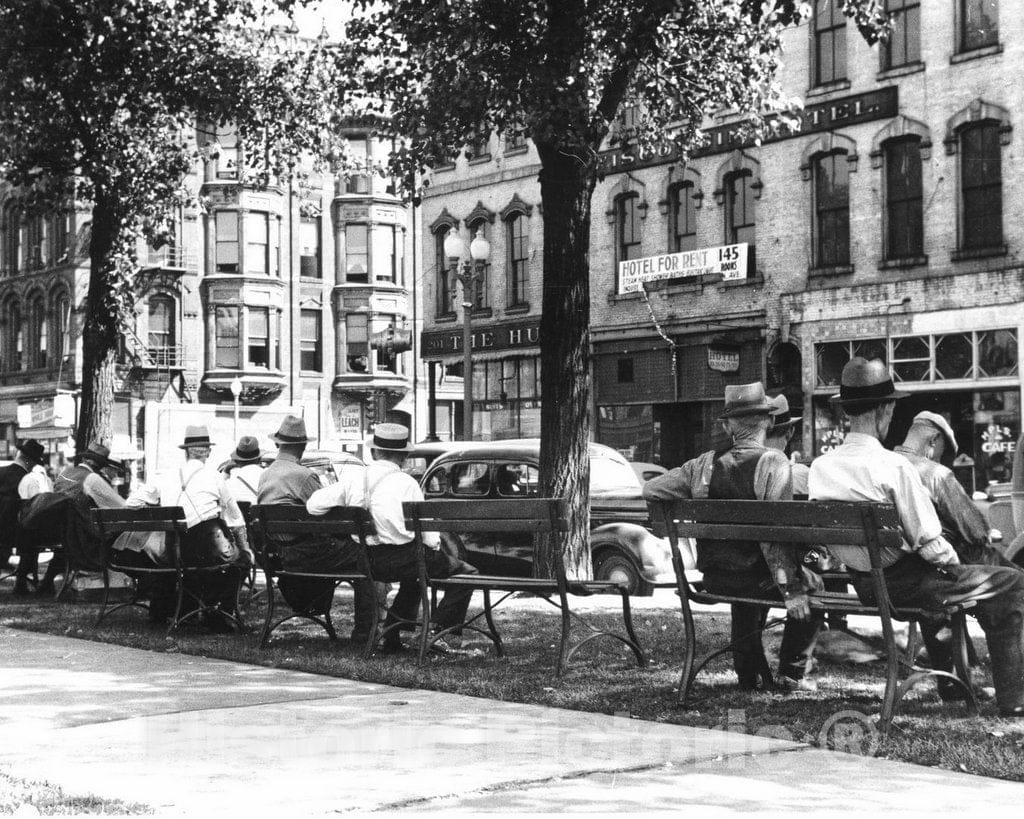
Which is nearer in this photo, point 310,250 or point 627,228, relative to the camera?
point 627,228

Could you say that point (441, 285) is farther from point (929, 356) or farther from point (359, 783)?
point (359, 783)

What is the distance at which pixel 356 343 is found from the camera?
61375 mm

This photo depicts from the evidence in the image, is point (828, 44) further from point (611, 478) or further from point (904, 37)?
point (611, 478)

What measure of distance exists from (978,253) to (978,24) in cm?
416

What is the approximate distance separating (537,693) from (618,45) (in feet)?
25.8

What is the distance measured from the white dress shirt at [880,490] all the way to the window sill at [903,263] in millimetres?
21298

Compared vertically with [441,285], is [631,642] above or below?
below

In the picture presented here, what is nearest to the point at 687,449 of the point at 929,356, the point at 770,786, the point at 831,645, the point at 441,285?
the point at 929,356

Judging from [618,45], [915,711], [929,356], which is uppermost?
[618,45]

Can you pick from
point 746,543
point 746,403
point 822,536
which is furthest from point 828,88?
point 822,536

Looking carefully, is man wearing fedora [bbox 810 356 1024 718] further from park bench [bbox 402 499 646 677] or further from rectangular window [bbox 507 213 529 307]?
rectangular window [bbox 507 213 529 307]

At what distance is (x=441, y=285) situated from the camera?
38.2 metres

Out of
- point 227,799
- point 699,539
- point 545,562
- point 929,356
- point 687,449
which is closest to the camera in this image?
point 227,799

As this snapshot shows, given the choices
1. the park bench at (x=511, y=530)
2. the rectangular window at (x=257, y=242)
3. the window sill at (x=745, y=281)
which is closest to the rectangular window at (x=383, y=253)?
the rectangular window at (x=257, y=242)
